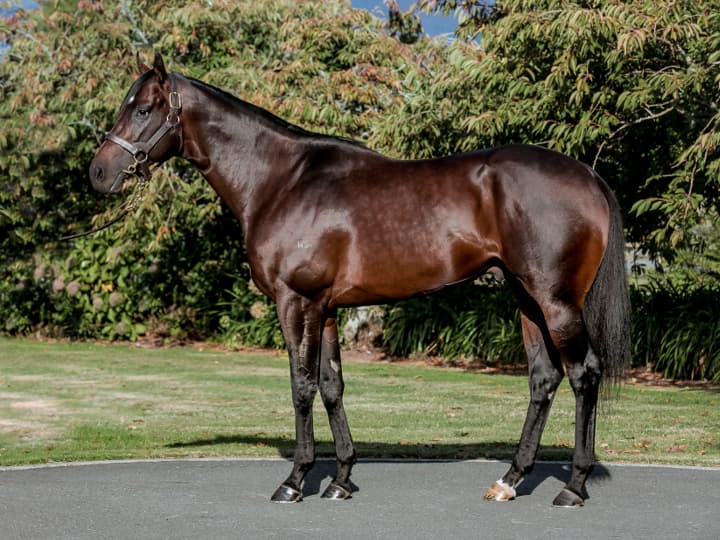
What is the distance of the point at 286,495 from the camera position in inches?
250

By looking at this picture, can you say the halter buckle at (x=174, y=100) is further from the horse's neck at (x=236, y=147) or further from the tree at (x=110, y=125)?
the tree at (x=110, y=125)

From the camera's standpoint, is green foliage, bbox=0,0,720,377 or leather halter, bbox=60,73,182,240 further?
green foliage, bbox=0,0,720,377

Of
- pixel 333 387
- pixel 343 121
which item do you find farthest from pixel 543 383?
pixel 343 121

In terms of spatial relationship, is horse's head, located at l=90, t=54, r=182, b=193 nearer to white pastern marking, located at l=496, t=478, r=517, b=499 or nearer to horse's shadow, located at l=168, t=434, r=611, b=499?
horse's shadow, located at l=168, t=434, r=611, b=499

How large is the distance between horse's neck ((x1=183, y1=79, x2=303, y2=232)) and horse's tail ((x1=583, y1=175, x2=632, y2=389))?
6.40ft

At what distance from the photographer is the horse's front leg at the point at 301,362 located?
6.36 meters

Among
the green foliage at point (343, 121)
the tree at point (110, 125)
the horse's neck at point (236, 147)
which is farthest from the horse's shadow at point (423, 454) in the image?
the tree at point (110, 125)

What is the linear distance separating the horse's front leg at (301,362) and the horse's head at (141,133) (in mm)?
1238

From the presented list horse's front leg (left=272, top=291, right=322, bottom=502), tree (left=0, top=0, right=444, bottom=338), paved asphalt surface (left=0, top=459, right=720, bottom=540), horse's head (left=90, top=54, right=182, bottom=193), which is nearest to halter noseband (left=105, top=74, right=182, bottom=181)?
horse's head (left=90, top=54, right=182, bottom=193)

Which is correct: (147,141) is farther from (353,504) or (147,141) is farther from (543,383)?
(543,383)

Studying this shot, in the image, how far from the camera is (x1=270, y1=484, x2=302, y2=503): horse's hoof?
6.36 meters

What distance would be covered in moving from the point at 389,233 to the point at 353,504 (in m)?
1.59

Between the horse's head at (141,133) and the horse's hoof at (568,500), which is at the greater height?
the horse's head at (141,133)

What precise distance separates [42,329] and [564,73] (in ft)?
39.6
